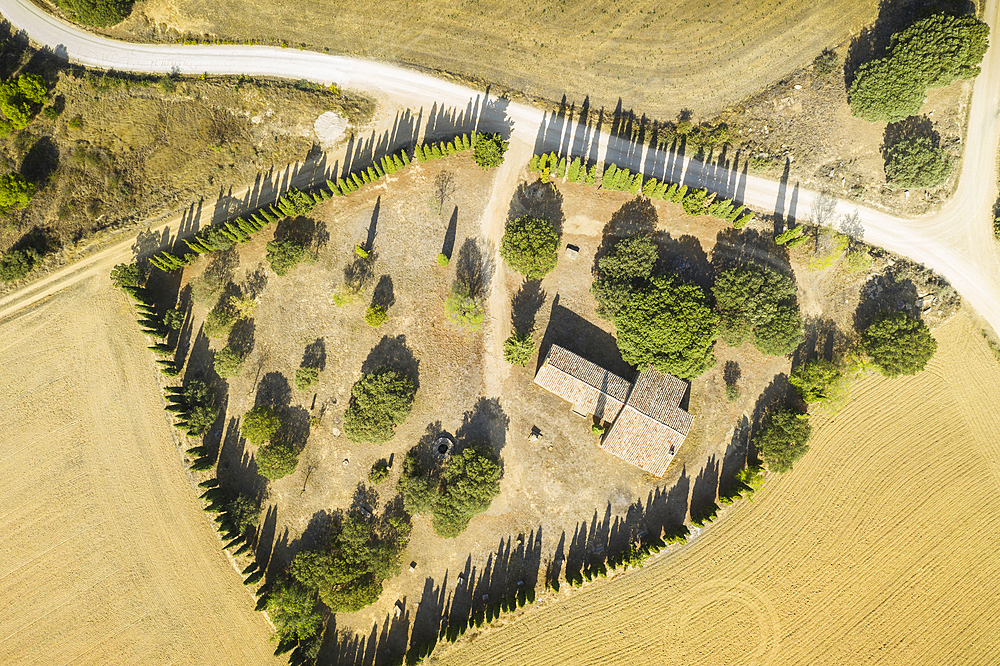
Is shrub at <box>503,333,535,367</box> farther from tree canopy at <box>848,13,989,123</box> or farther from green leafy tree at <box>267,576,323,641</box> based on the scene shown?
tree canopy at <box>848,13,989,123</box>

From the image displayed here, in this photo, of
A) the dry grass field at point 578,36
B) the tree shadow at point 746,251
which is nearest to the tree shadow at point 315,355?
the dry grass field at point 578,36

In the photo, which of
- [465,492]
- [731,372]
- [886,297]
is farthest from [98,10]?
[886,297]

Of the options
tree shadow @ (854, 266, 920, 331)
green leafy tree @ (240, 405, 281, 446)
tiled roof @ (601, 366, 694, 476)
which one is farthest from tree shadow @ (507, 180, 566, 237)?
tree shadow @ (854, 266, 920, 331)

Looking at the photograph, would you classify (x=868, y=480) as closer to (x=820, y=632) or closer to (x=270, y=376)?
(x=820, y=632)

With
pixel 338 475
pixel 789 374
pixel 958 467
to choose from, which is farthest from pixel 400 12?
pixel 958 467

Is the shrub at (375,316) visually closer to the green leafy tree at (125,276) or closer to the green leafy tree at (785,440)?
the green leafy tree at (125,276)
